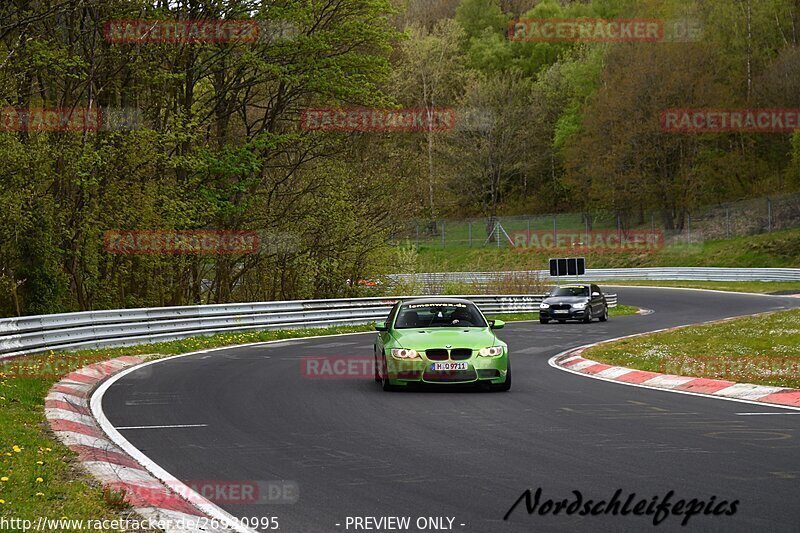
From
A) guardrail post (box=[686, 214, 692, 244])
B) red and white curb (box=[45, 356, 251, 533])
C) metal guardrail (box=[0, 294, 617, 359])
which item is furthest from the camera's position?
guardrail post (box=[686, 214, 692, 244])

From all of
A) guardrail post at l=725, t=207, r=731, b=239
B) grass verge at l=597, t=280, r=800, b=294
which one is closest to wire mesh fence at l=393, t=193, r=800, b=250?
guardrail post at l=725, t=207, r=731, b=239

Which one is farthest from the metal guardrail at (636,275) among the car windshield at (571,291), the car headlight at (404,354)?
the car headlight at (404,354)

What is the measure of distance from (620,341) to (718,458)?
16.1m

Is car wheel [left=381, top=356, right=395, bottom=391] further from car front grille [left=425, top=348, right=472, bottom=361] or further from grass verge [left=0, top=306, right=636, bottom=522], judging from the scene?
grass verge [left=0, top=306, right=636, bottom=522]

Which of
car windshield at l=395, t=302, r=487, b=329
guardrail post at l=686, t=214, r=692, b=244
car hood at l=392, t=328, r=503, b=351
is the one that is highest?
guardrail post at l=686, t=214, r=692, b=244

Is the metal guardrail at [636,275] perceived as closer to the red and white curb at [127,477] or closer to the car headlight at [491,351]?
the car headlight at [491,351]

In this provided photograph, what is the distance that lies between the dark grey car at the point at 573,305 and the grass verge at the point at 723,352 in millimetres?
7997

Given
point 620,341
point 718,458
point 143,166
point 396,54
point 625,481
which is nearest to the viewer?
point 625,481

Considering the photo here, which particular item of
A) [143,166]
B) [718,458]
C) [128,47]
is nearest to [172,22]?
A: [128,47]

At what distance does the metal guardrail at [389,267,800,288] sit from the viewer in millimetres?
45094

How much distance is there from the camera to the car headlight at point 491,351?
48.3ft

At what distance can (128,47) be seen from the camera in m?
31.7

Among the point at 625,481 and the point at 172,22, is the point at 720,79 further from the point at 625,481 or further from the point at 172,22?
the point at 625,481

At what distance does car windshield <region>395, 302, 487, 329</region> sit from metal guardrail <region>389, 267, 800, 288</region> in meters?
24.3
